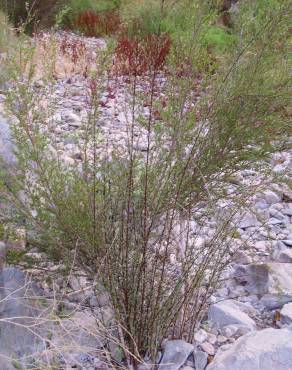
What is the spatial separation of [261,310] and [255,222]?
1063 millimetres

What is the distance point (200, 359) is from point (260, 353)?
0.36 metres

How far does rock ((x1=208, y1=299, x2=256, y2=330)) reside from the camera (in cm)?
266

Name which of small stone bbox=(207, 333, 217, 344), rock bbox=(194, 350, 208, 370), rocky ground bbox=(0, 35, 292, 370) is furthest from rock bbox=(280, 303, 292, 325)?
rock bbox=(194, 350, 208, 370)

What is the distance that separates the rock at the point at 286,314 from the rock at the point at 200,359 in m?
0.51

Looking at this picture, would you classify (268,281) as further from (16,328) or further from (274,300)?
(16,328)

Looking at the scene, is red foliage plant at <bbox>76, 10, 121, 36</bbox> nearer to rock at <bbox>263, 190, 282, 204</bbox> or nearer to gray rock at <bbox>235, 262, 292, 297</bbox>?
rock at <bbox>263, 190, 282, 204</bbox>

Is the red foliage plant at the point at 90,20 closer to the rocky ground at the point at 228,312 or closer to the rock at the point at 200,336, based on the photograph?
the rocky ground at the point at 228,312

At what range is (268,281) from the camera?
3020mm

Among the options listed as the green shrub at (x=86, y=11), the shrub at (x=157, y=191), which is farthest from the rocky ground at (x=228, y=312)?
the green shrub at (x=86, y=11)

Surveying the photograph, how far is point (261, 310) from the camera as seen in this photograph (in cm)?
288

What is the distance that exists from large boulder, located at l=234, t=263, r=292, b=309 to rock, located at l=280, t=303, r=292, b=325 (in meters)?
0.12

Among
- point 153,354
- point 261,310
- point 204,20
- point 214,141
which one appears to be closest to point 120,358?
point 153,354

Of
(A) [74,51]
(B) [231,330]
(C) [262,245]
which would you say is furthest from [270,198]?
(A) [74,51]

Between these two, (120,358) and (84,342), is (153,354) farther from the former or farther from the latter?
(84,342)
